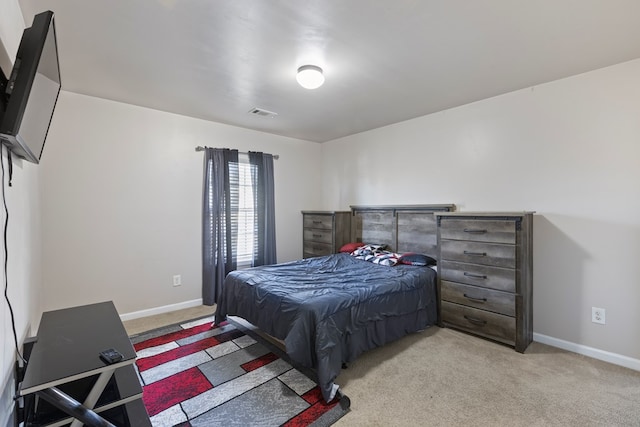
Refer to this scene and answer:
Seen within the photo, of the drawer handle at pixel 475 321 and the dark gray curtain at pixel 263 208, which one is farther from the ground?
the dark gray curtain at pixel 263 208

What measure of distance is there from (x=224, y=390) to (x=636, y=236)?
131 inches

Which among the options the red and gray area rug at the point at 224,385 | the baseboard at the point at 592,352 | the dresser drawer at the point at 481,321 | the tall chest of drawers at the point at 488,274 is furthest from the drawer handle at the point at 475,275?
the red and gray area rug at the point at 224,385

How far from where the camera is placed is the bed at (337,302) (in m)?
2.02

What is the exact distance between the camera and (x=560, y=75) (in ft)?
8.34

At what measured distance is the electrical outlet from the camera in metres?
2.43

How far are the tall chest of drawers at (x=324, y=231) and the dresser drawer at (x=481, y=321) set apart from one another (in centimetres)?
175

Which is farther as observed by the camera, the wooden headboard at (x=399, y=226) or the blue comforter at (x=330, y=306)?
the wooden headboard at (x=399, y=226)

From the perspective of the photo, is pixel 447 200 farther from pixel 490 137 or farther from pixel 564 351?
pixel 564 351

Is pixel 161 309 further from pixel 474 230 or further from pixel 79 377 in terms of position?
pixel 474 230

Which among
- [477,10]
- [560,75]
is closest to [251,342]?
[477,10]

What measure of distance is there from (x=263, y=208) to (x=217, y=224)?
72cm

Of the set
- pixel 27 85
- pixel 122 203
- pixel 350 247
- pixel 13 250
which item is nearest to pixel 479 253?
pixel 350 247

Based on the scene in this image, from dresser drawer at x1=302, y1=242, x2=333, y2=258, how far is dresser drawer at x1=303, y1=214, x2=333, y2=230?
28 centimetres

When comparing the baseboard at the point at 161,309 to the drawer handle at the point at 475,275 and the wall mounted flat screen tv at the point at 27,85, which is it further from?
the drawer handle at the point at 475,275
